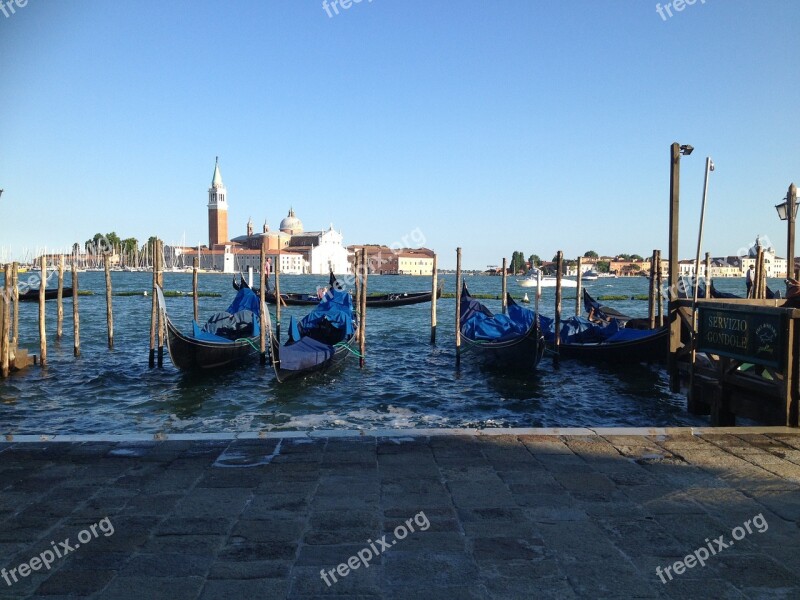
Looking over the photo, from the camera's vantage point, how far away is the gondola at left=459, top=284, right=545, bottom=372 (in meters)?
9.99

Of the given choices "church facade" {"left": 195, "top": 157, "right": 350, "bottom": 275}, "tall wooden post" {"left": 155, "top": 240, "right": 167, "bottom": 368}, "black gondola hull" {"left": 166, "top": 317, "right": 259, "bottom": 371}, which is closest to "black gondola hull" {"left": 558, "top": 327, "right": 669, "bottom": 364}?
"black gondola hull" {"left": 166, "top": 317, "right": 259, "bottom": 371}

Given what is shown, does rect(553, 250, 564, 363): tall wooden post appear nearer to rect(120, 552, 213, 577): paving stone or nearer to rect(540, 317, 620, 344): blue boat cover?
rect(540, 317, 620, 344): blue boat cover

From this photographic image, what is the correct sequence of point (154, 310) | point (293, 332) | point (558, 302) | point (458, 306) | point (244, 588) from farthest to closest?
point (458, 306), point (558, 302), point (293, 332), point (154, 310), point (244, 588)

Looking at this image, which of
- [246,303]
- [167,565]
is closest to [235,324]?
[246,303]

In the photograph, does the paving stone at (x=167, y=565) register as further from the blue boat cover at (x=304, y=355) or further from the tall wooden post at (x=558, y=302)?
the tall wooden post at (x=558, y=302)

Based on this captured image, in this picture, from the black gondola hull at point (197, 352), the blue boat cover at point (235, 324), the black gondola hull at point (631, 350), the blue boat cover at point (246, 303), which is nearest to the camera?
the black gondola hull at point (197, 352)

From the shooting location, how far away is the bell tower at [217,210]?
86.5m

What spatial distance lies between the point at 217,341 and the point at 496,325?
4.79 meters

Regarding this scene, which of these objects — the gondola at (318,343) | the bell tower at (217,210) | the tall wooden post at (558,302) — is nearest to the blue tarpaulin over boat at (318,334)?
the gondola at (318,343)

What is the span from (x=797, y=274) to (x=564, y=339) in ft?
22.2

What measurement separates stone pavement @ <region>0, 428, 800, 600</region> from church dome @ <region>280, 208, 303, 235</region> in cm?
9231

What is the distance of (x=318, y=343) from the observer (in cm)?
965

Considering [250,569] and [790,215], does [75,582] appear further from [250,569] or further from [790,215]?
[790,215]

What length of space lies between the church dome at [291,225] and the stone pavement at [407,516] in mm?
92310
